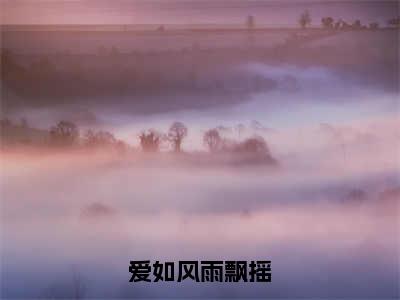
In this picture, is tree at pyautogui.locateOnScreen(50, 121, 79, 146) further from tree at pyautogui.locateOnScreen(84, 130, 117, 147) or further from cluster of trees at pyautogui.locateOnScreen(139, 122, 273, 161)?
cluster of trees at pyautogui.locateOnScreen(139, 122, 273, 161)

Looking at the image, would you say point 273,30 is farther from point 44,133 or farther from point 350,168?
point 44,133

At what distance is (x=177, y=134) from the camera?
6.18 ft

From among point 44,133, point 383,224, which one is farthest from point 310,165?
Result: point 44,133

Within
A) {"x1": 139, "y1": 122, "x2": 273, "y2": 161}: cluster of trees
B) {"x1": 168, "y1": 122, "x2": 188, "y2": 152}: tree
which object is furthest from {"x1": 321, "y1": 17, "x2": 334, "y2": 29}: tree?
{"x1": 168, "y1": 122, "x2": 188, "y2": 152}: tree

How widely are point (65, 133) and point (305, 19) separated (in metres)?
1.02

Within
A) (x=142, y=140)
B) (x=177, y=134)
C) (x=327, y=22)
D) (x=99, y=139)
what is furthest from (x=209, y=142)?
(x=327, y=22)

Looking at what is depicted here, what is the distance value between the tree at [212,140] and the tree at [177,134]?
0.08 m

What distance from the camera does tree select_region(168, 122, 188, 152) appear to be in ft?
6.17

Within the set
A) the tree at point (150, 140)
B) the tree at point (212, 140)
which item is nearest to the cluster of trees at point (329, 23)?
the tree at point (212, 140)

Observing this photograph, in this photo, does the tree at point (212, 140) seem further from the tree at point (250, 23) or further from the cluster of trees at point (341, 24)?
the cluster of trees at point (341, 24)

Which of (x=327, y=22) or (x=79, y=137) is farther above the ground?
(x=327, y=22)

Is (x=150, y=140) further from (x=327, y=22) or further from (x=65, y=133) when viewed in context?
(x=327, y=22)

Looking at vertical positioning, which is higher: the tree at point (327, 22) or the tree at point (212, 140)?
the tree at point (327, 22)

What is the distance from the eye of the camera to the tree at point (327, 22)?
75.8 inches
